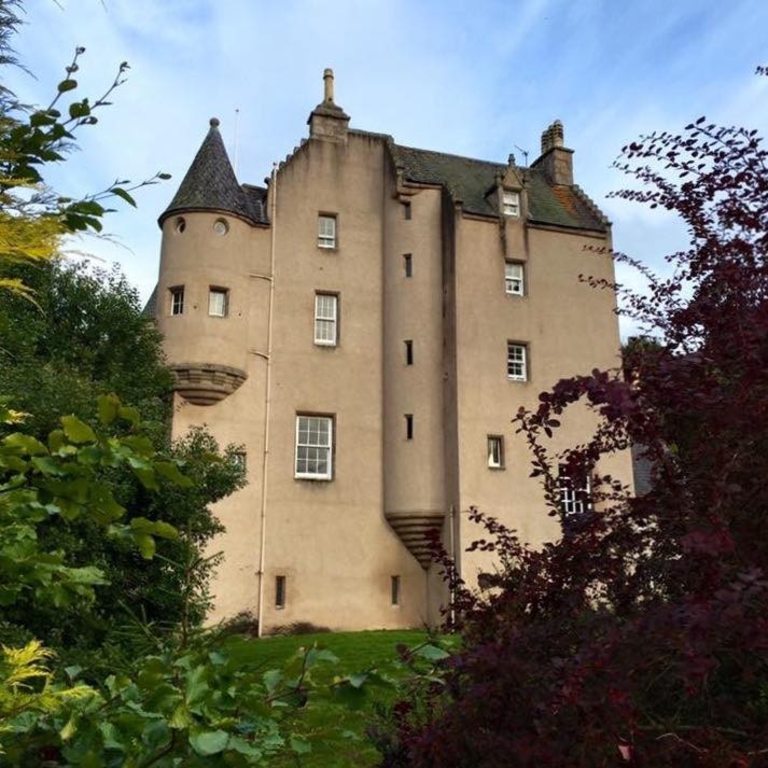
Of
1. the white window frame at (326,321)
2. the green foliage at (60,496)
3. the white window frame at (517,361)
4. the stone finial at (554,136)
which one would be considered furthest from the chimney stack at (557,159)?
the green foliage at (60,496)

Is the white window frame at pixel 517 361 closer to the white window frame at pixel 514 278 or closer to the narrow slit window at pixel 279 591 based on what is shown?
the white window frame at pixel 514 278

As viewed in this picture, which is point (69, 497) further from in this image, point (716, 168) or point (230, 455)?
point (230, 455)

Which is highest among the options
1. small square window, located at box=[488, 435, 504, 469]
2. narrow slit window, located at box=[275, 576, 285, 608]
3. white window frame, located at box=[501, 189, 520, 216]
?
white window frame, located at box=[501, 189, 520, 216]

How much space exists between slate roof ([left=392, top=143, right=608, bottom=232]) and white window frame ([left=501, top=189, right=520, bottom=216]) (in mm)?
350

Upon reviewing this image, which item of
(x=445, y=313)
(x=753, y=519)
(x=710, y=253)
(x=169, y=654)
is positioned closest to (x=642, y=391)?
(x=753, y=519)

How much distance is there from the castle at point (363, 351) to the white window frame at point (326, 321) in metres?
0.05

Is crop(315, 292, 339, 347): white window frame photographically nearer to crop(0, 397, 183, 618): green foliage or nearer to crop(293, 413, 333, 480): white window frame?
crop(293, 413, 333, 480): white window frame

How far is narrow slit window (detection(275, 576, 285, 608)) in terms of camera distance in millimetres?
23047

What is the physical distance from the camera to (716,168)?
4.85 metres

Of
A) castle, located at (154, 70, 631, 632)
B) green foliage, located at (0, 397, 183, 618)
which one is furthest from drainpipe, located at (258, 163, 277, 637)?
green foliage, located at (0, 397, 183, 618)

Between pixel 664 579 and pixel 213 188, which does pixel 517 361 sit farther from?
pixel 664 579

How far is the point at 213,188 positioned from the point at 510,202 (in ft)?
32.0

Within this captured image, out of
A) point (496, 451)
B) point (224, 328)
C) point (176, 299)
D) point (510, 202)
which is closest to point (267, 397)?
point (224, 328)

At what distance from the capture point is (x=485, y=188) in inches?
1115
